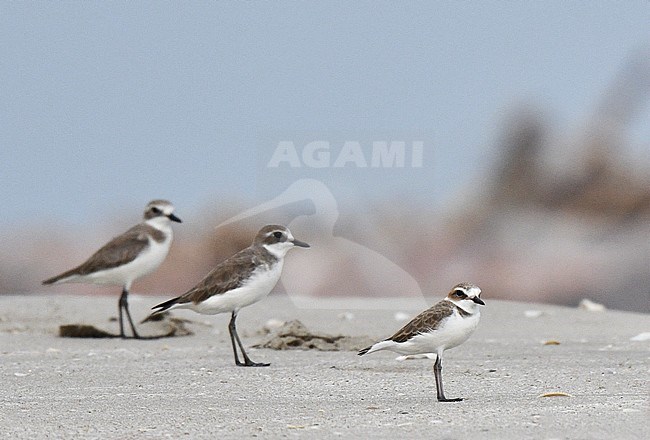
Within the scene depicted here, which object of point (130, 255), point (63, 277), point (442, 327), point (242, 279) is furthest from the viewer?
point (63, 277)

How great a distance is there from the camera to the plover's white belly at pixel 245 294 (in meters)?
6.20

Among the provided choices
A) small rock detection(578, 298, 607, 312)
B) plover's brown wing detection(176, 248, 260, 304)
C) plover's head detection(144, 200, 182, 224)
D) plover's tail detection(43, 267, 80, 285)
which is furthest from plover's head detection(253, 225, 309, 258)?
small rock detection(578, 298, 607, 312)

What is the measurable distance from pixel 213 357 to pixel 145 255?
172 centimetres

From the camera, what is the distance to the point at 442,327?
185 inches

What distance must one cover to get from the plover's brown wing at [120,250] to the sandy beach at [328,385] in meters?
0.55

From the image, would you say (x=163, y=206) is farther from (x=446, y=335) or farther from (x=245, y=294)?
(x=446, y=335)

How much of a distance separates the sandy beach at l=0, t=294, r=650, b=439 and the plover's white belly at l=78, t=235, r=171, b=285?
0.42 meters

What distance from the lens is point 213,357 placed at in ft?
21.5

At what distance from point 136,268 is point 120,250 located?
18cm

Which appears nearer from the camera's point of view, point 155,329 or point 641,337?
point 641,337

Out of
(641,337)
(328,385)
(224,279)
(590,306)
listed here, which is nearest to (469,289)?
(328,385)

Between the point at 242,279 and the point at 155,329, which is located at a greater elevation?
the point at 242,279

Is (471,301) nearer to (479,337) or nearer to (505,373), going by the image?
(505,373)

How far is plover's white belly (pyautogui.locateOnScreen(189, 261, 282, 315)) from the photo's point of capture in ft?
20.4
